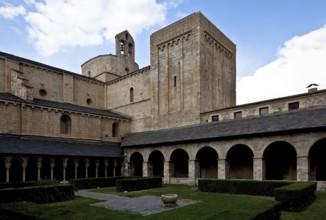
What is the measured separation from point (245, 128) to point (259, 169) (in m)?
3.82

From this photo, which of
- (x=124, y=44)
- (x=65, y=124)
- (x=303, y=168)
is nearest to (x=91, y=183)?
(x=65, y=124)

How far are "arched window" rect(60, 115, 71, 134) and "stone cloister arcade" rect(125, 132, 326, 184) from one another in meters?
7.94

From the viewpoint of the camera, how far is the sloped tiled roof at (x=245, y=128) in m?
20.7

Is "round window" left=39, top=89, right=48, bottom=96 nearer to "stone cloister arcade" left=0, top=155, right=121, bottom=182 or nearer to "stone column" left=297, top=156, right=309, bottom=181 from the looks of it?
"stone cloister arcade" left=0, top=155, right=121, bottom=182

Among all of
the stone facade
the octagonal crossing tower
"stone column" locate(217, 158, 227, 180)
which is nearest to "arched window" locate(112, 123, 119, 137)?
the stone facade

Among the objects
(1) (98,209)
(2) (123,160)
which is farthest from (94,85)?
(1) (98,209)

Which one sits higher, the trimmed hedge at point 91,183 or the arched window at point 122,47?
the arched window at point 122,47

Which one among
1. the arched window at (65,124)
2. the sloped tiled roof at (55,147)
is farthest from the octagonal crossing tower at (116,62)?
the sloped tiled roof at (55,147)

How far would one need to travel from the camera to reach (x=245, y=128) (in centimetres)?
2411

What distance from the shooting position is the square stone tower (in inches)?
1277

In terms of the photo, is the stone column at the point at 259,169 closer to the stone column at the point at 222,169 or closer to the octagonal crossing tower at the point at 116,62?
the stone column at the point at 222,169

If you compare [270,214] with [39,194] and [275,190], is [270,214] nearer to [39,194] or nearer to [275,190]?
[275,190]

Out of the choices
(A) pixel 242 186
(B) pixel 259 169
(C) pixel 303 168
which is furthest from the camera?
(B) pixel 259 169

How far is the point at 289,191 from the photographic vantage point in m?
13.4
